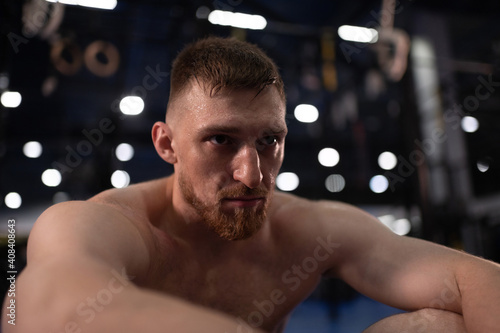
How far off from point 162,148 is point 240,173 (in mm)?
368

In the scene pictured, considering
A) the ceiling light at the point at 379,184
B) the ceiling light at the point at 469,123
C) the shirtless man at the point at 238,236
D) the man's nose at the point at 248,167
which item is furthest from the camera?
the ceiling light at the point at 379,184

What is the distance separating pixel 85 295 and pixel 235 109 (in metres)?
0.61

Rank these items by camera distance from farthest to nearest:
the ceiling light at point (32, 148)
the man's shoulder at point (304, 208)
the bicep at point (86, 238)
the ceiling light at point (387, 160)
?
the ceiling light at point (387, 160) → the ceiling light at point (32, 148) → the man's shoulder at point (304, 208) → the bicep at point (86, 238)

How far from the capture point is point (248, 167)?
3.27ft

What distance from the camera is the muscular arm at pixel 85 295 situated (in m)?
0.53

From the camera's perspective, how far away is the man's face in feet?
3.33

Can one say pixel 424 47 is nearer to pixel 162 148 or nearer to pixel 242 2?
pixel 242 2

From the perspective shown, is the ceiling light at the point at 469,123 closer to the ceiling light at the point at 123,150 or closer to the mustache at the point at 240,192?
the ceiling light at the point at 123,150

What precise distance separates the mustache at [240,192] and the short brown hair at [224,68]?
27 centimetres

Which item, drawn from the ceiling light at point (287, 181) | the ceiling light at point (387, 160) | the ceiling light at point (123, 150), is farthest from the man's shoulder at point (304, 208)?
the ceiling light at point (287, 181)

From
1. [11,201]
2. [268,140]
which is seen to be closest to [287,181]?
[11,201]

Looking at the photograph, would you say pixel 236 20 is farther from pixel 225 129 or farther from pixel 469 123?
pixel 469 123

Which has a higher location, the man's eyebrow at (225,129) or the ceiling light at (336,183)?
the man's eyebrow at (225,129)

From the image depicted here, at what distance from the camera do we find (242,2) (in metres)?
5.21
